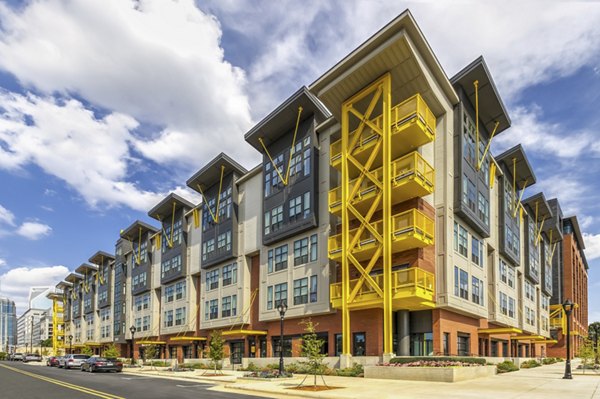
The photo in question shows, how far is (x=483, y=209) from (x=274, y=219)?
17.3 meters

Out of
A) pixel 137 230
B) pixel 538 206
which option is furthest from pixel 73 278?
pixel 538 206

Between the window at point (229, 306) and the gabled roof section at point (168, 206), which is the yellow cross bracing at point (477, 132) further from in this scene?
the gabled roof section at point (168, 206)

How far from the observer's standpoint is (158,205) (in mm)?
59875

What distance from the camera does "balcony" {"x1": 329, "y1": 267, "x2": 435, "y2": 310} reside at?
27.1m

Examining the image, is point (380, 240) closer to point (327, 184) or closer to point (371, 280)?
point (371, 280)

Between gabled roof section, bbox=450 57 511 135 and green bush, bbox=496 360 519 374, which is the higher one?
gabled roof section, bbox=450 57 511 135

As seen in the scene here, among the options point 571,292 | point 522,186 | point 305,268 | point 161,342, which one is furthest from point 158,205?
point 571,292

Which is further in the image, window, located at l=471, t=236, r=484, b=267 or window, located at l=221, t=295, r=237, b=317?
window, located at l=221, t=295, r=237, b=317

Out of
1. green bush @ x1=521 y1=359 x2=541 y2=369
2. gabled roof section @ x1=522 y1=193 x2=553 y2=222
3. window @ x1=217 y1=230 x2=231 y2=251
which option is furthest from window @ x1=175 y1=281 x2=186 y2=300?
gabled roof section @ x1=522 y1=193 x2=553 y2=222

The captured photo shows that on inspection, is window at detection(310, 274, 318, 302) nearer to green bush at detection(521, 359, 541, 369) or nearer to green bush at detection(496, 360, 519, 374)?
green bush at detection(496, 360, 519, 374)

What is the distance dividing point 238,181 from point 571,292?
60.6m

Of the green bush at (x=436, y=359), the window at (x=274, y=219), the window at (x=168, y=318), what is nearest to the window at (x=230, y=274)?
the window at (x=274, y=219)

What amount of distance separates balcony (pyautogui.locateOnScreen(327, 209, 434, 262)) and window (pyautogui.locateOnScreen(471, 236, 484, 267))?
7.88m

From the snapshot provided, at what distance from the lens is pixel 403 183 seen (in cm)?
2827
